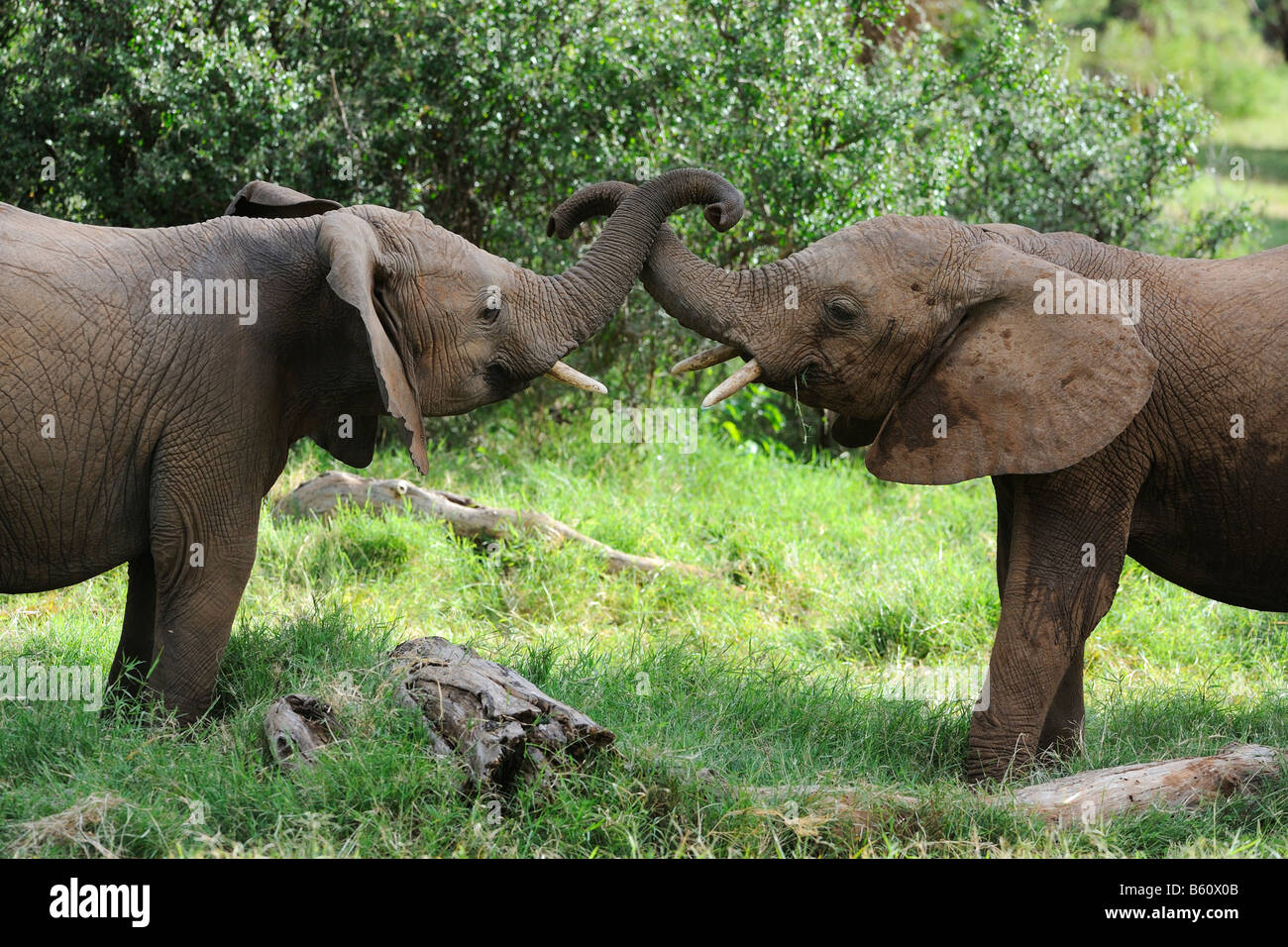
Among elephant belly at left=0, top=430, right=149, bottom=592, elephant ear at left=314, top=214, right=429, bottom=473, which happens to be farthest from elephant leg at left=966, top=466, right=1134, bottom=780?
elephant belly at left=0, top=430, right=149, bottom=592

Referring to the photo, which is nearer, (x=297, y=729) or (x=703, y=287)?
(x=297, y=729)

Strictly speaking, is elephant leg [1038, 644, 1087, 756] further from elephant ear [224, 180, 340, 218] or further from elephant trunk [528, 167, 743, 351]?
elephant ear [224, 180, 340, 218]

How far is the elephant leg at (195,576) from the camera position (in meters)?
5.52

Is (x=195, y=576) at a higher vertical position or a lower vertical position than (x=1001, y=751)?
higher

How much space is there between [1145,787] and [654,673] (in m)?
2.28

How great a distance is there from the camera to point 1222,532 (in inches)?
234

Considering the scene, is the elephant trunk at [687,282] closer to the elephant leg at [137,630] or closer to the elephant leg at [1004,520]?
the elephant leg at [1004,520]

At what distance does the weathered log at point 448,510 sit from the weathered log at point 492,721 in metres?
3.08

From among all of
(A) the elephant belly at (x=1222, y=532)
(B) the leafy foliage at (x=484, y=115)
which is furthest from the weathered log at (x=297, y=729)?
(B) the leafy foliage at (x=484, y=115)

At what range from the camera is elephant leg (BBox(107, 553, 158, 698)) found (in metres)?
6.05

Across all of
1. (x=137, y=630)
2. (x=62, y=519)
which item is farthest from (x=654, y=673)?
(x=62, y=519)

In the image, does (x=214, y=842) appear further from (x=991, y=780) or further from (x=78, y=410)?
(x=991, y=780)

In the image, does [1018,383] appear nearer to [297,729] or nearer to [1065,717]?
[1065,717]

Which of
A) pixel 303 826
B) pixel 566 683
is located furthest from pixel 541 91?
pixel 303 826
